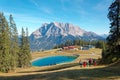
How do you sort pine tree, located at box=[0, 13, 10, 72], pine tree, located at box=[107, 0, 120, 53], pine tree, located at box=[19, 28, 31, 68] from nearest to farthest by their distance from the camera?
pine tree, located at box=[107, 0, 120, 53] < pine tree, located at box=[0, 13, 10, 72] < pine tree, located at box=[19, 28, 31, 68]

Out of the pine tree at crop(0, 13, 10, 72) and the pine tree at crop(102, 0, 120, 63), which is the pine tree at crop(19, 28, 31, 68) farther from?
the pine tree at crop(102, 0, 120, 63)

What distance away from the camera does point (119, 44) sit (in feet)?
159

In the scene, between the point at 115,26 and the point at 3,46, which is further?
the point at 3,46

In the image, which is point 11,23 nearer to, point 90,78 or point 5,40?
point 5,40

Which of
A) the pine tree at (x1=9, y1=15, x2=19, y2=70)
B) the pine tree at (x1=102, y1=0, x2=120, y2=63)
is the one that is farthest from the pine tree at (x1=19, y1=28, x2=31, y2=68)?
the pine tree at (x1=102, y1=0, x2=120, y2=63)

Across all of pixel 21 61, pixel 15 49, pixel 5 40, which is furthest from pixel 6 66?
pixel 21 61

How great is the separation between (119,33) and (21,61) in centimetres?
5904

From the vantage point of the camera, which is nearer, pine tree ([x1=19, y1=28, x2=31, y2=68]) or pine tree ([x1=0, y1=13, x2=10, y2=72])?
pine tree ([x1=0, y1=13, x2=10, y2=72])

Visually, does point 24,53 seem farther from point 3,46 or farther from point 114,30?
point 114,30

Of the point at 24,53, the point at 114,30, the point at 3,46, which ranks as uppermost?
the point at 114,30

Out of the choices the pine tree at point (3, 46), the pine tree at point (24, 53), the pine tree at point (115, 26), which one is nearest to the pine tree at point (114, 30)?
the pine tree at point (115, 26)

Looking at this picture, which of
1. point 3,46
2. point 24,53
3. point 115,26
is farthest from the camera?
point 24,53

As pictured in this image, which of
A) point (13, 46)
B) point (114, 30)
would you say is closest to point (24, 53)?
point (13, 46)

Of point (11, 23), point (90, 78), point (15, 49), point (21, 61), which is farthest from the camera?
point (21, 61)
